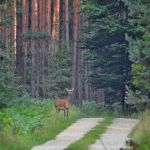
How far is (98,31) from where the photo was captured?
2809 centimetres

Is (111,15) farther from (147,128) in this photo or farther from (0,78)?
(147,128)

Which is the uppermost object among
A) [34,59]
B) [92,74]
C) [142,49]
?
[34,59]

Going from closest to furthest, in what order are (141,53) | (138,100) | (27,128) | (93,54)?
(27,128)
(141,53)
(138,100)
(93,54)

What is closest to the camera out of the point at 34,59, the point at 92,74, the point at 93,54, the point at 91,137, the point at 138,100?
the point at 91,137

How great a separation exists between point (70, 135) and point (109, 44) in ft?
36.3

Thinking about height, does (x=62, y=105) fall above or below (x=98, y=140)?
above

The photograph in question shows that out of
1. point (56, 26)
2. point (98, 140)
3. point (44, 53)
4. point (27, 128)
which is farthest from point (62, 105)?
point (56, 26)

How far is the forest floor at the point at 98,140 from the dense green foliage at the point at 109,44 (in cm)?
507

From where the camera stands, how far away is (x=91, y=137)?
16656 millimetres

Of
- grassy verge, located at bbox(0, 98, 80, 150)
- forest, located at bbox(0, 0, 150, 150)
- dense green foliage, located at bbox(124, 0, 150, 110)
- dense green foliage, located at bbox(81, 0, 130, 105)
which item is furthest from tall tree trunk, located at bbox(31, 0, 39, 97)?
grassy verge, located at bbox(0, 98, 80, 150)

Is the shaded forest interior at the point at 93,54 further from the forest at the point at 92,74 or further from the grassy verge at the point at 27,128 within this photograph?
the grassy verge at the point at 27,128

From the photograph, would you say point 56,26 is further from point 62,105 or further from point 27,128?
point 27,128

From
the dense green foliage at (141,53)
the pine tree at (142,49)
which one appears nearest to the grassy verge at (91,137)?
the dense green foliage at (141,53)

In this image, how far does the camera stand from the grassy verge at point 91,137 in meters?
14.5
